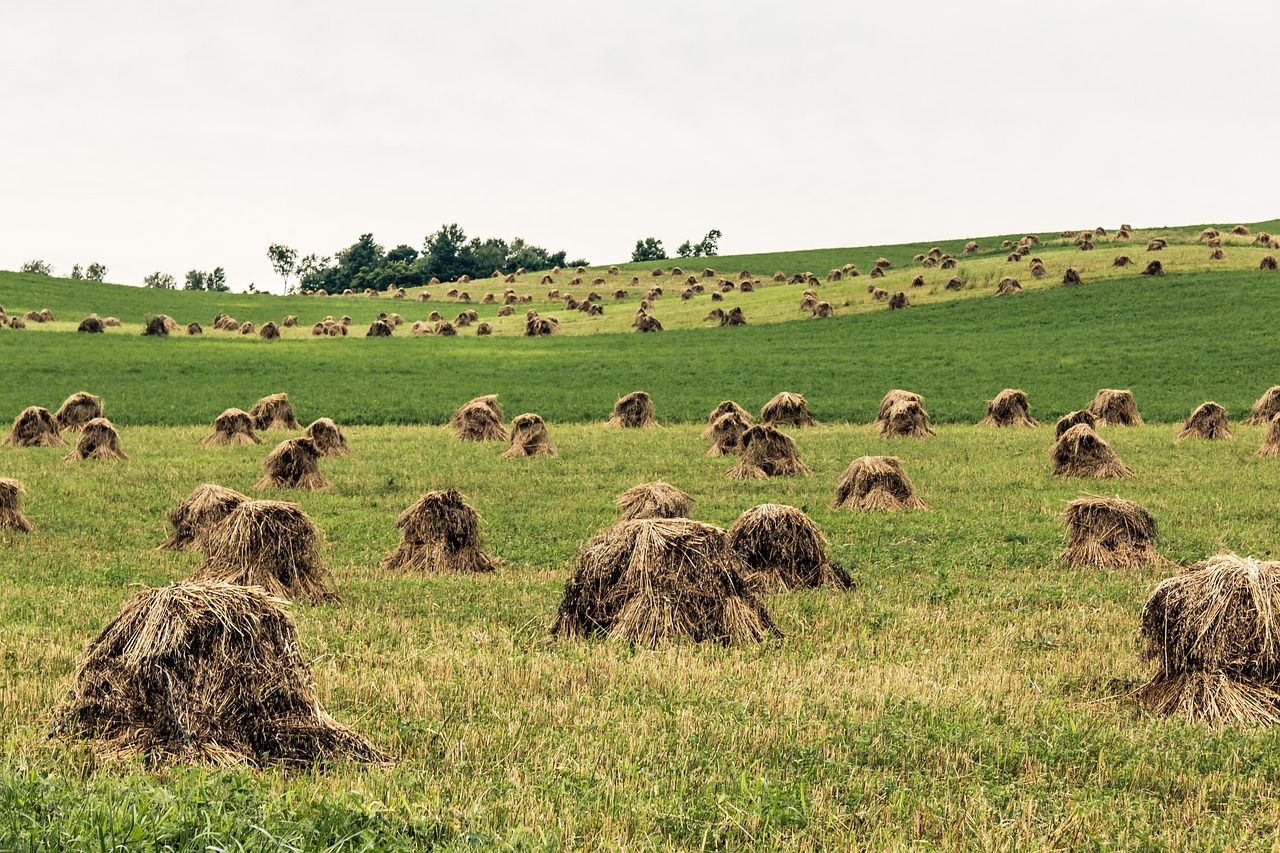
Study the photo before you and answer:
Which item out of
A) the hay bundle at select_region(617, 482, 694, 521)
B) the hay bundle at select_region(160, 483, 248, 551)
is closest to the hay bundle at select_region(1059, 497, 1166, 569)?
the hay bundle at select_region(617, 482, 694, 521)

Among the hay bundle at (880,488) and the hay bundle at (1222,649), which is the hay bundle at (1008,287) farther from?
the hay bundle at (1222,649)

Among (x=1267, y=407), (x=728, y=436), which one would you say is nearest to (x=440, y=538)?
(x=728, y=436)

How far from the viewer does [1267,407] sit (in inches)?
1535

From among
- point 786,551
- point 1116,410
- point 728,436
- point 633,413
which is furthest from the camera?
point 633,413

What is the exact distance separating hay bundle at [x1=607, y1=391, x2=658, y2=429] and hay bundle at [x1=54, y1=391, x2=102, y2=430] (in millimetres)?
17408

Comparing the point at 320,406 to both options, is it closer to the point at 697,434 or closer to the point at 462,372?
the point at 462,372

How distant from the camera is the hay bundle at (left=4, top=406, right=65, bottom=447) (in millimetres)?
35469

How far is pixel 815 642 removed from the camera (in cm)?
1348

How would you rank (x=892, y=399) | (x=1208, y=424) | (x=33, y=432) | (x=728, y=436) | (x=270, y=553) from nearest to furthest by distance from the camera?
(x=270, y=553) → (x=728, y=436) → (x=33, y=432) → (x=1208, y=424) → (x=892, y=399)

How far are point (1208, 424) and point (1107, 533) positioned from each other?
20231 mm

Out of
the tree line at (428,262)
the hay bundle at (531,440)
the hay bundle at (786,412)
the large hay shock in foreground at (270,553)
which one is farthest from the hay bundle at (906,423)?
the tree line at (428,262)

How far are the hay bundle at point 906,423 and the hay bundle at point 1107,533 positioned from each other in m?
19.2

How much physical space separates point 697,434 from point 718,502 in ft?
45.6

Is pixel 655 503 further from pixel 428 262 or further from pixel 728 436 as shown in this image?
pixel 428 262
